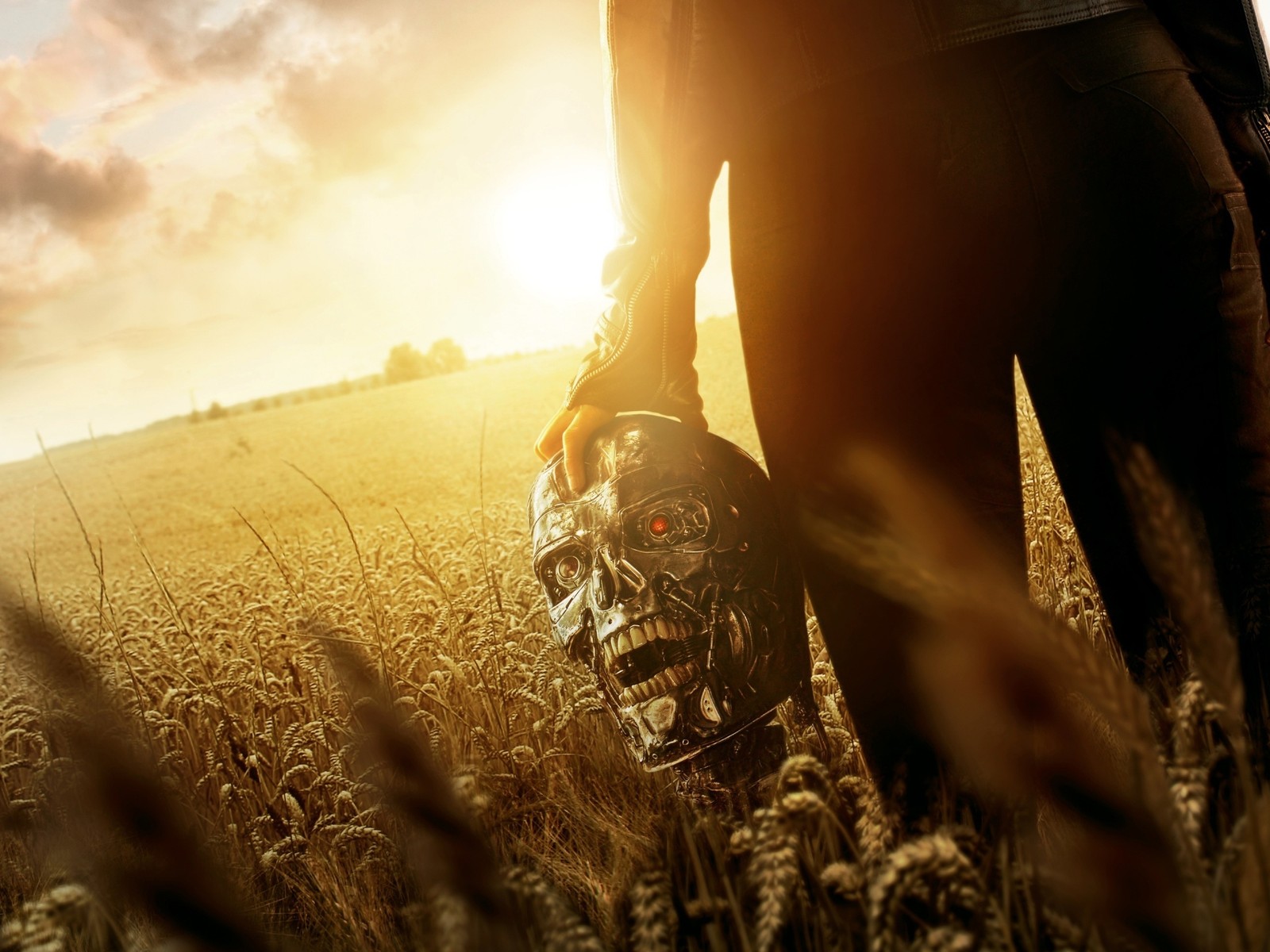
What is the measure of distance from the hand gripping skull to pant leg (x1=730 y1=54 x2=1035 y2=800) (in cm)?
17

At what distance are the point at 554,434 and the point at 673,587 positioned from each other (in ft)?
1.50

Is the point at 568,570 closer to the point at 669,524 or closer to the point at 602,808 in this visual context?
the point at 669,524

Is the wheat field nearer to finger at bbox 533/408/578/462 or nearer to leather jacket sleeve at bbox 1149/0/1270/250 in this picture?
finger at bbox 533/408/578/462

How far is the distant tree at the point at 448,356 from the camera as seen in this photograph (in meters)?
52.4

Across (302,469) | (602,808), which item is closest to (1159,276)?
(602,808)

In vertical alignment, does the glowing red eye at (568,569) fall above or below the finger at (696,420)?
below

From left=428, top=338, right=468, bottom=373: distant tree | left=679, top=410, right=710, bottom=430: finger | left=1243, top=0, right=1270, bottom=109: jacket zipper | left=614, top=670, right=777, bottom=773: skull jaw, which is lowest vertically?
left=614, top=670, right=777, bottom=773: skull jaw

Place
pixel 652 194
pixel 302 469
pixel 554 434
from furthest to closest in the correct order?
pixel 302 469
pixel 554 434
pixel 652 194

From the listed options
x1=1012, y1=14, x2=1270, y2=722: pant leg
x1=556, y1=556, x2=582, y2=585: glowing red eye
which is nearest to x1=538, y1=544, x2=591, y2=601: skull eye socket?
x1=556, y1=556, x2=582, y2=585: glowing red eye

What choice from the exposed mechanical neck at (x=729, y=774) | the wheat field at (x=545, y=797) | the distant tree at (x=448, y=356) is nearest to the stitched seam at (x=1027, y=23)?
the wheat field at (x=545, y=797)

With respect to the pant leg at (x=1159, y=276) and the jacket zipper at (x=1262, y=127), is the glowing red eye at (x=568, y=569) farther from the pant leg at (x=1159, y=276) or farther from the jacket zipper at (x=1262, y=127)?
the jacket zipper at (x=1262, y=127)

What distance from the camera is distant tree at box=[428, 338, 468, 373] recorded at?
5238 centimetres

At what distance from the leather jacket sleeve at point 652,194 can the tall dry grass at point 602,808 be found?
1.70 feet

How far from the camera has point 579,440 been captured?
1.74 metres
